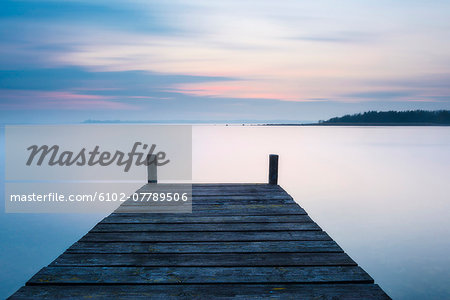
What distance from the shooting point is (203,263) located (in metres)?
3.30

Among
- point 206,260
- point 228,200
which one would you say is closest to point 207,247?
point 206,260

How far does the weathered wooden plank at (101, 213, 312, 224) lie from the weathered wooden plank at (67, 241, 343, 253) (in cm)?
92

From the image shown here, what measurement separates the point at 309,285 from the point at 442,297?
14.8 ft

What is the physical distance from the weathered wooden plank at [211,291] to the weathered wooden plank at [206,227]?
154 centimetres

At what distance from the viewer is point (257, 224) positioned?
467cm

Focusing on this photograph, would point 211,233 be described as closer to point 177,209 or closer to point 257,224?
point 257,224

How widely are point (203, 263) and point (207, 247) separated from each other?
0.46m

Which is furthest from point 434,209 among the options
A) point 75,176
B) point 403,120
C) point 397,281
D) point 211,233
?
point 403,120

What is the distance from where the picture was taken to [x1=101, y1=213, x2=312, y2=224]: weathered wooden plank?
4.81 meters

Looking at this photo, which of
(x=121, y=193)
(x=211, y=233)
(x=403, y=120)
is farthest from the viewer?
(x=403, y=120)

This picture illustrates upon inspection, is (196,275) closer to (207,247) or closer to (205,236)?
(207,247)

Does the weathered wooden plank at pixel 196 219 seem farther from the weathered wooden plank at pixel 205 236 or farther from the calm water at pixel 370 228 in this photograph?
the calm water at pixel 370 228

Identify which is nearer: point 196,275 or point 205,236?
point 196,275

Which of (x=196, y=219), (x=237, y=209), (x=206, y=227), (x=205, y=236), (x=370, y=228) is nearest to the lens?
(x=205, y=236)
